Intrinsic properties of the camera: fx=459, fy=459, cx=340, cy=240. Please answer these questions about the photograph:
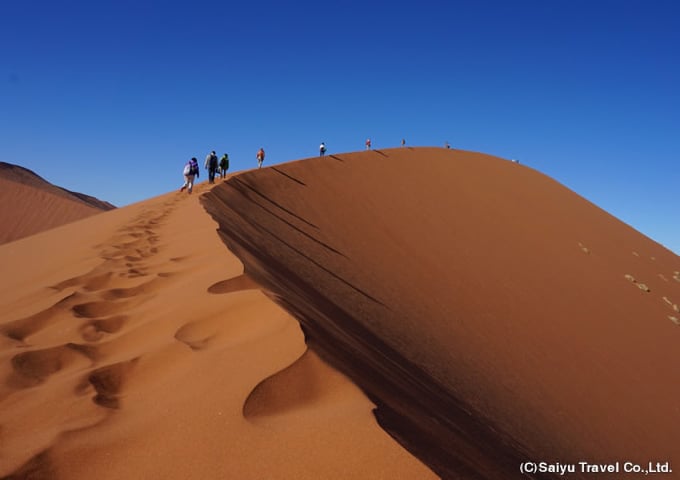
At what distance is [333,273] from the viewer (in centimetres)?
675

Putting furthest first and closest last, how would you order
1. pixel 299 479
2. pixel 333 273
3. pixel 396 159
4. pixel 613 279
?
pixel 396 159
pixel 613 279
pixel 333 273
pixel 299 479

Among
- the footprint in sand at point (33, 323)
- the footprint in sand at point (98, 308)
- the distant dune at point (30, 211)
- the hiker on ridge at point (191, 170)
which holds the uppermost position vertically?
the hiker on ridge at point (191, 170)

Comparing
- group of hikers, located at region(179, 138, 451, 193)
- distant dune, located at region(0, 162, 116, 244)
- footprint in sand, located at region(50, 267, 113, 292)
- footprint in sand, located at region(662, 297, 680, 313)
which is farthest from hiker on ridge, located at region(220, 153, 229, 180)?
distant dune, located at region(0, 162, 116, 244)

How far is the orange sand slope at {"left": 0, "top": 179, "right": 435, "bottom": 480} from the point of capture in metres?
1.49

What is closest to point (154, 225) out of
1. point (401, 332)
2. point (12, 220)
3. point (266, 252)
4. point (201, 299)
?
point (266, 252)

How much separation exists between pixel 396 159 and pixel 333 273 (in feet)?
41.4

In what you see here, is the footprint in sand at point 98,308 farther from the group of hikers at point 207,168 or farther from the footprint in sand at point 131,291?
the group of hikers at point 207,168

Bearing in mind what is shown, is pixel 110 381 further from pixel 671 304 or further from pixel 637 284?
pixel 671 304

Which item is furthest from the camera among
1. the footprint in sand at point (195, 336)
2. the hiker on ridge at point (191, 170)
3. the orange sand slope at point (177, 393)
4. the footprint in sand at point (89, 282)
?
the hiker on ridge at point (191, 170)

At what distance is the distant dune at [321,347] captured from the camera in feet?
5.31

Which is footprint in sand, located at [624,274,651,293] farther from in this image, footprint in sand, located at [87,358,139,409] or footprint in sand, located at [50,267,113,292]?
footprint in sand, located at [87,358,139,409]

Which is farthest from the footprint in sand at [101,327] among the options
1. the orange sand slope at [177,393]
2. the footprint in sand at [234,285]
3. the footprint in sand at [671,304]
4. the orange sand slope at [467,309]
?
the footprint in sand at [671,304]

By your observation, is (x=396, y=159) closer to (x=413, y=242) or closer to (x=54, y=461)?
(x=413, y=242)

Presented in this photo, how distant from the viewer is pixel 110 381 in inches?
84.9
